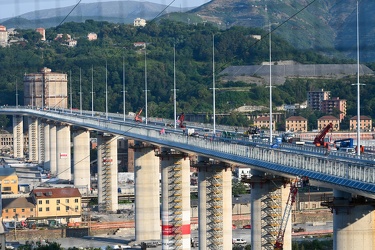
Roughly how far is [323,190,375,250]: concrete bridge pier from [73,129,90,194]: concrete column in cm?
2167

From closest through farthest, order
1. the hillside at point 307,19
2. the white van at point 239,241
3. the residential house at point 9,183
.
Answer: the hillside at point 307,19, the white van at point 239,241, the residential house at point 9,183

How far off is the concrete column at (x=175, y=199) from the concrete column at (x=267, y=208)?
17.3 ft

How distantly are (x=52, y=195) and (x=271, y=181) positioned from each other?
13678 mm

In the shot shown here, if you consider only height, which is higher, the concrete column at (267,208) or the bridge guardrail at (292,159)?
the bridge guardrail at (292,159)

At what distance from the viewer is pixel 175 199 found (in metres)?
21.4

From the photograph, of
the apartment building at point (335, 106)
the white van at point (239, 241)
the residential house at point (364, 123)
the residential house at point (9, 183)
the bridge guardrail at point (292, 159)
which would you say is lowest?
the white van at point (239, 241)

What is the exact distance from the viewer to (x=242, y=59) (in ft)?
158

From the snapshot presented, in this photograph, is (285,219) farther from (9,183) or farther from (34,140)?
(34,140)

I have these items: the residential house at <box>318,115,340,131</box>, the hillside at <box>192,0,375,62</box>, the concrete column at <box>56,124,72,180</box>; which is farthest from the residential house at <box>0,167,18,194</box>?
the residential house at <box>318,115,340,131</box>

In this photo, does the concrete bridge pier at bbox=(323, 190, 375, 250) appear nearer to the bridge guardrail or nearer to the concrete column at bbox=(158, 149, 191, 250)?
the bridge guardrail

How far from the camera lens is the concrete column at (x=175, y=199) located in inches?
827

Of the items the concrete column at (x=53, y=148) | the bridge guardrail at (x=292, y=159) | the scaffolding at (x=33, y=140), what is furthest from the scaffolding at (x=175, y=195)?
the scaffolding at (x=33, y=140)

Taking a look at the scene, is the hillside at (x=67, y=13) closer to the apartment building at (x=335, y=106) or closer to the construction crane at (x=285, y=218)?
the construction crane at (x=285, y=218)

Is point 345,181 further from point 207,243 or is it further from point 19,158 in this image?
point 19,158
